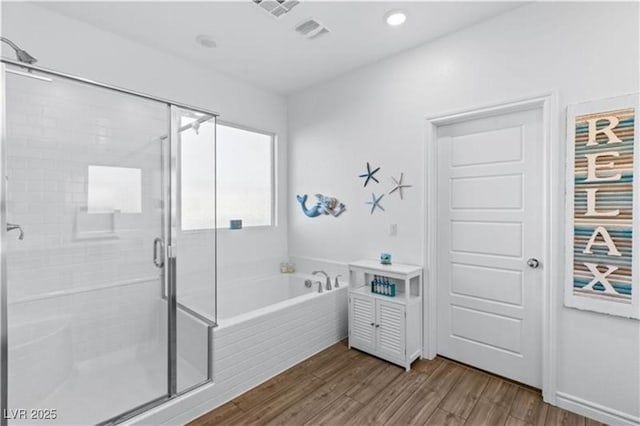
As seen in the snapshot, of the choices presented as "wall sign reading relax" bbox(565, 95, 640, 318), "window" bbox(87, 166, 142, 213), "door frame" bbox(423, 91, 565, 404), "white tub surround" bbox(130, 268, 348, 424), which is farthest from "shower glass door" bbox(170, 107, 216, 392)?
"wall sign reading relax" bbox(565, 95, 640, 318)

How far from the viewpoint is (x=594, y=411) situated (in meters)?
1.93

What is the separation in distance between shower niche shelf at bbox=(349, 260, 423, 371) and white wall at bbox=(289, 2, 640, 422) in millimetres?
262

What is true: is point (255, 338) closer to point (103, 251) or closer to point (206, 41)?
point (103, 251)

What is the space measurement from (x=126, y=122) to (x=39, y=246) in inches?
45.5

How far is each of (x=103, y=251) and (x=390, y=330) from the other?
2527 mm

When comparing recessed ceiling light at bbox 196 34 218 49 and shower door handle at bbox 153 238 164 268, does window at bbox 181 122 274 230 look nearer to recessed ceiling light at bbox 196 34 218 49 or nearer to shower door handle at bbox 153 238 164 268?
shower door handle at bbox 153 238 164 268

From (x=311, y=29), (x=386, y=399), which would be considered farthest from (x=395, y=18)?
(x=386, y=399)

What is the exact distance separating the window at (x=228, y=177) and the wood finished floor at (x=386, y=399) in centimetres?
135

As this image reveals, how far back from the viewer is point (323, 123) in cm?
357

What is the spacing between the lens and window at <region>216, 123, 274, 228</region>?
3422 mm

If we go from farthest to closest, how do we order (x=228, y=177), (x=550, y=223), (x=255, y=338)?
(x=228, y=177), (x=255, y=338), (x=550, y=223)

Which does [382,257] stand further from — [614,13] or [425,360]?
[614,13]

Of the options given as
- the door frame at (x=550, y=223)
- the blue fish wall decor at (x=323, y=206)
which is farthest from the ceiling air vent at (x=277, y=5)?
the blue fish wall decor at (x=323, y=206)

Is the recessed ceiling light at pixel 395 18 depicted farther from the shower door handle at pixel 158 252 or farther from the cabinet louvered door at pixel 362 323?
the shower door handle at pixel 158 252
